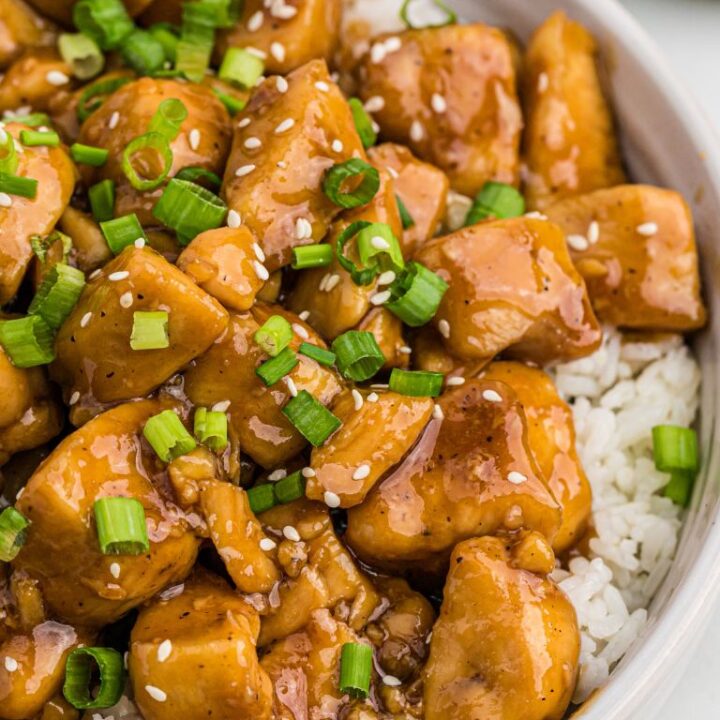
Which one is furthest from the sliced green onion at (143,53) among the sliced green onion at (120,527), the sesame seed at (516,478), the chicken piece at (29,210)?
the sesame seed at (516,478)

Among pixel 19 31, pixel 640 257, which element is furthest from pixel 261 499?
pixel 19 31

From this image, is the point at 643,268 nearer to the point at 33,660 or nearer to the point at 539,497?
the point at 539,497

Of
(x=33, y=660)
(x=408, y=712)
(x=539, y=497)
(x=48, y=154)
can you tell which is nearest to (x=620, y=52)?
(x=539, y=497)

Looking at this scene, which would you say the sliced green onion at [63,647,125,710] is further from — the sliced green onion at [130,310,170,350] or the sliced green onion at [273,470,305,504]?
the sliced green onion at [130,310,170,350]

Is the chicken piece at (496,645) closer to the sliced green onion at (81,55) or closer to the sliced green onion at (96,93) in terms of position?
the sliced green onion at (96,93)

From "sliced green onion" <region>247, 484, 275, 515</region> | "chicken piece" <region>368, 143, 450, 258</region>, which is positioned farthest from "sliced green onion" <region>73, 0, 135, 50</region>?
"sliced green onion" <region>247, 484, 275, 515</region>

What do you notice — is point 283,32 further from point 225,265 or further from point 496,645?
point 496,645

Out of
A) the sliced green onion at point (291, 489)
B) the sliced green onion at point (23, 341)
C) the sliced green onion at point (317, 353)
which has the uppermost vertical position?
the sliced green onion at point (317, 353)
